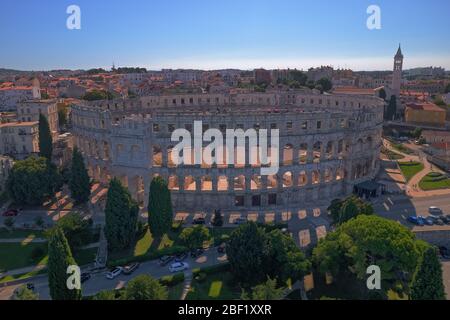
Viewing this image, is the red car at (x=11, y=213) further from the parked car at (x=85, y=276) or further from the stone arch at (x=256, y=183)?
the stone arch at (x=256, y=183)

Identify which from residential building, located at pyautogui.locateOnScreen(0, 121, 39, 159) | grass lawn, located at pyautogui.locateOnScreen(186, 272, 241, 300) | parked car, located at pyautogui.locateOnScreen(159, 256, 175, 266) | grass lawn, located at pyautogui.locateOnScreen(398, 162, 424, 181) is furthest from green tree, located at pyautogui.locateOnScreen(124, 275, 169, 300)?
residential building, located at pyautogui.locateOnScreen(0, 121, 39, 159)

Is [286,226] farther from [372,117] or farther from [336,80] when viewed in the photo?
[336,80]

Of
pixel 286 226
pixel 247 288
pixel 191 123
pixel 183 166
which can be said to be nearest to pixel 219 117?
pixel 191 123

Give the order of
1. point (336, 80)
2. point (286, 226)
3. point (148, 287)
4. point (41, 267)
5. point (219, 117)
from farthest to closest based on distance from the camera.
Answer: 1. point (336, 80)
2. point (219, 117)
3. point (286, 226)
4. point (41, 267)
5. point (148, 287)

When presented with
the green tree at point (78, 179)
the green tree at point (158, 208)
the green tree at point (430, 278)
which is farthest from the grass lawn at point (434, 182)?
the green tree at point (78, 179)

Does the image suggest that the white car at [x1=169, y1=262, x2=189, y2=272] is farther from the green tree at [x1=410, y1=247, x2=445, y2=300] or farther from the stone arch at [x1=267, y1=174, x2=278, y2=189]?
the stone arch at [x1=267, y1=174, x2=278, y2=189]

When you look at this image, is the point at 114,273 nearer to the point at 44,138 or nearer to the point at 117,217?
the point at 117,217

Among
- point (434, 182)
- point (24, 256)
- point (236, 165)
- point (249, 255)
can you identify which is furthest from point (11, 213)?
point (434, 182)
